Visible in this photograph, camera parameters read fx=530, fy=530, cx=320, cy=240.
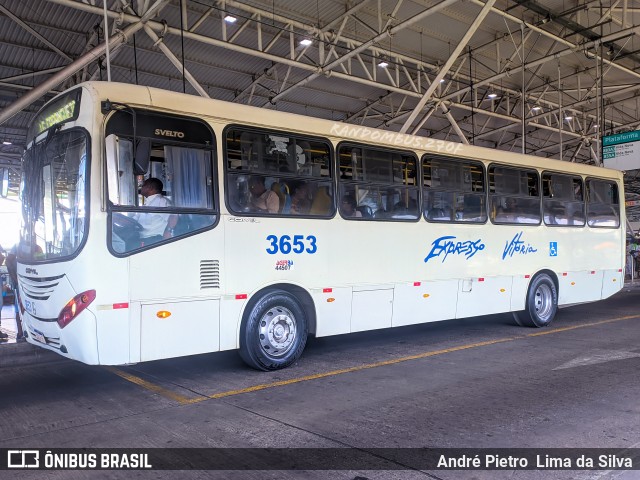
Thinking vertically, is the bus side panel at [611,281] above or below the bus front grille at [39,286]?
below

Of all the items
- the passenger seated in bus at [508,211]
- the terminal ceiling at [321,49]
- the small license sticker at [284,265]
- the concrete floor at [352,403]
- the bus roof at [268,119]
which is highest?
the terminal ceiling at [321,49]

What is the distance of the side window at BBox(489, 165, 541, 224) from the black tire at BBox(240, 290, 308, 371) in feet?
14.7

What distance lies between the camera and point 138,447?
4.30 metres

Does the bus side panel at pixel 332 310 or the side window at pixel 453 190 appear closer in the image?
the bus side panel at pixel 332 310

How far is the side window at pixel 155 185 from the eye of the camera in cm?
544

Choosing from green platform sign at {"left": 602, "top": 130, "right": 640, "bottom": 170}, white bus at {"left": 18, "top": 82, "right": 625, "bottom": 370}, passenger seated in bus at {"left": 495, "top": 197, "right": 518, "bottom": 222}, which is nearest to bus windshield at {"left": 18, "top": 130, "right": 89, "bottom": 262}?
white bus at {"left": 18, "top": 82, "right": 625, "bottom": 370}

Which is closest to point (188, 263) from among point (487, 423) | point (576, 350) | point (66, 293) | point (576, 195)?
point (66, 293)

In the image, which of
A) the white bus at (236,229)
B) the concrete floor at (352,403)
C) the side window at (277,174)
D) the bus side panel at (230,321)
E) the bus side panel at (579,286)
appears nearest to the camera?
the concrete floor at (352,403)

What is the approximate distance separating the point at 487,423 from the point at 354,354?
11.2ft

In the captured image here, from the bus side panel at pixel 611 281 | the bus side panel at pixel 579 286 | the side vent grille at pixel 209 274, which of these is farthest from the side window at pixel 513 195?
the side vent grille at pixel 209 274

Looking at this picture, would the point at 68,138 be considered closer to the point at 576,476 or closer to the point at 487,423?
the point at 487,423

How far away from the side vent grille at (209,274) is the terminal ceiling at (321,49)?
556 centimetres

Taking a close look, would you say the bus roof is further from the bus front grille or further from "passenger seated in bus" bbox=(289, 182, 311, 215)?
the bus front grille

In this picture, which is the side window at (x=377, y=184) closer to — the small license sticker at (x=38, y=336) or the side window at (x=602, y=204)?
the small license sticker at (x=38, y=336)
